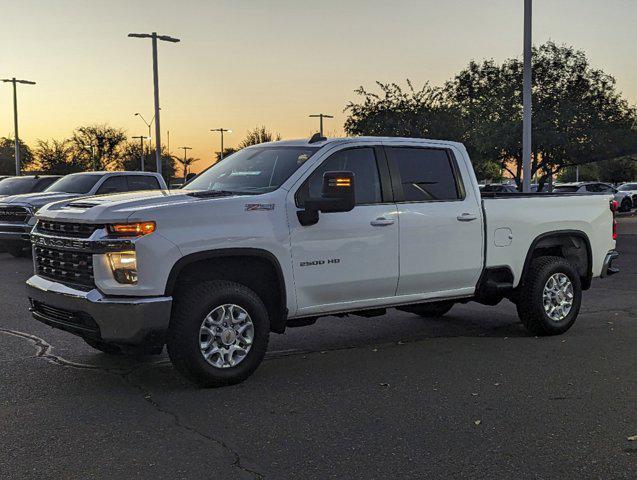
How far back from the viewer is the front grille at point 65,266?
18.0 feet

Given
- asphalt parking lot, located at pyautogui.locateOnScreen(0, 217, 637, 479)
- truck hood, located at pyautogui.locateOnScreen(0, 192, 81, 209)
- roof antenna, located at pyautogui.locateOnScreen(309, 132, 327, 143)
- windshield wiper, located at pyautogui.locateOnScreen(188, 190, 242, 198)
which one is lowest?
asphalt parking lot, located at pyautogui.locateOnScreen(0, 217, 637, 479)

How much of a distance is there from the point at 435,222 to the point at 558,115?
27.5 meters

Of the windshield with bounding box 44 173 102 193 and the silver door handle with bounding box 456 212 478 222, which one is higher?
the windshield with bounding box 44 173 102 193

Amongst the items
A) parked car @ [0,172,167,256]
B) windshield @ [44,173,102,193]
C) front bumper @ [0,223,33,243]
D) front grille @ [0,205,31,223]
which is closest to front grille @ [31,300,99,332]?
parked car @ [0,172,167,256]

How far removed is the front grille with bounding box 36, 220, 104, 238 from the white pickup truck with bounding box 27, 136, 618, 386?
0.02 m

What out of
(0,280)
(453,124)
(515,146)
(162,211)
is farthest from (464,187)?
(453,124)

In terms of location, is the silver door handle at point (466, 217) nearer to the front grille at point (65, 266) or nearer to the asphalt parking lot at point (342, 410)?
the asphalt parking lot at point (342, 410)

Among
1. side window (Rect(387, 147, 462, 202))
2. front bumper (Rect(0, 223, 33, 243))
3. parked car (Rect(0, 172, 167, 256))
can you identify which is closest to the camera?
side window (Rect(387, 147, 462, 202))

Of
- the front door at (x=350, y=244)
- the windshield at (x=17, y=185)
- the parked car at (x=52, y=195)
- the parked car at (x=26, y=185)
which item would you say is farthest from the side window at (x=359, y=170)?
the windshield at (x=17, y=185)

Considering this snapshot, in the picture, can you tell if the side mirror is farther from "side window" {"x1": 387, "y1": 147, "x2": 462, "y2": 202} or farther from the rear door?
"side window" {"x1": 387, "y1": 147, "x2": 462, "y2": 202}

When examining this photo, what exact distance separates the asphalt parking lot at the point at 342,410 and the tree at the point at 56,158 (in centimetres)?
7498

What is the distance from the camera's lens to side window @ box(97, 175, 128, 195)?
16.0 metres

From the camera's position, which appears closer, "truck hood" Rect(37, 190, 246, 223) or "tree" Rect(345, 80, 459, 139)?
"truck hood" Rect(37, 190, 246, 223)

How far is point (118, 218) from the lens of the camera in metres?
5.29
